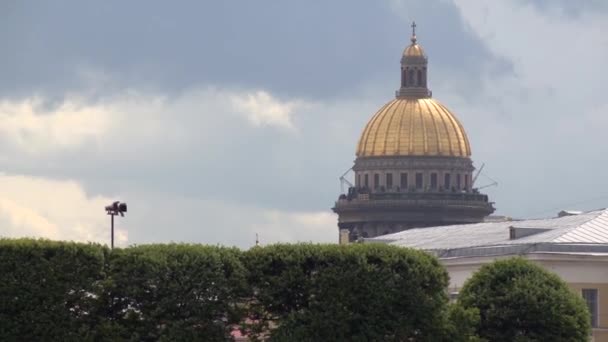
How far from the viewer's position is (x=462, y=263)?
5896 inches

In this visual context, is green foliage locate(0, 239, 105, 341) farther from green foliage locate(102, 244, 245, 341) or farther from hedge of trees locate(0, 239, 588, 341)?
green foliage locate(102, 244, 245, 341)

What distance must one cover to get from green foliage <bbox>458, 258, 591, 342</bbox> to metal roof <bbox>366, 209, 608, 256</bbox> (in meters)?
15.8

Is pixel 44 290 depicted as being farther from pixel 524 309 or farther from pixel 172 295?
pixel 524 309

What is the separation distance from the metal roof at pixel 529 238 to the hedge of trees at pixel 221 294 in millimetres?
20819

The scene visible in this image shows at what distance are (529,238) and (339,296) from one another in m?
29.3

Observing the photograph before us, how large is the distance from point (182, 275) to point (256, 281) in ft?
9.49

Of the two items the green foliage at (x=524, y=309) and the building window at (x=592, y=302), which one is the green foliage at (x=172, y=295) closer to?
the green foliage at (x=524, y=309)

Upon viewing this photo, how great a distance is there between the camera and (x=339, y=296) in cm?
12325

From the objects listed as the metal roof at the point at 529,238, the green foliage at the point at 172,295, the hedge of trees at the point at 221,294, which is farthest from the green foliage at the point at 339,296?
the metal roof at the point at 529,238

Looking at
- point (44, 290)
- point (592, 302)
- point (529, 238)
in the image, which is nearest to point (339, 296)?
point (44, 290)

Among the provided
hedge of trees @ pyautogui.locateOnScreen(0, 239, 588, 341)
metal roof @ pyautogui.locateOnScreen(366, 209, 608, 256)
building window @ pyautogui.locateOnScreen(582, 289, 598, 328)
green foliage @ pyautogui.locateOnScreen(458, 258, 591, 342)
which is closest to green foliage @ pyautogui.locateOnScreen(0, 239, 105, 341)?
hedge of trees @ pyautogui.locateOnScreen(0, 239, 588, 341)

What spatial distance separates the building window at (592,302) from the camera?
143m

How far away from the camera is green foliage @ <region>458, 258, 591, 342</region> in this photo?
128m

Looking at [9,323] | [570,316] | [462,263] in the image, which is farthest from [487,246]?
[9,323]
